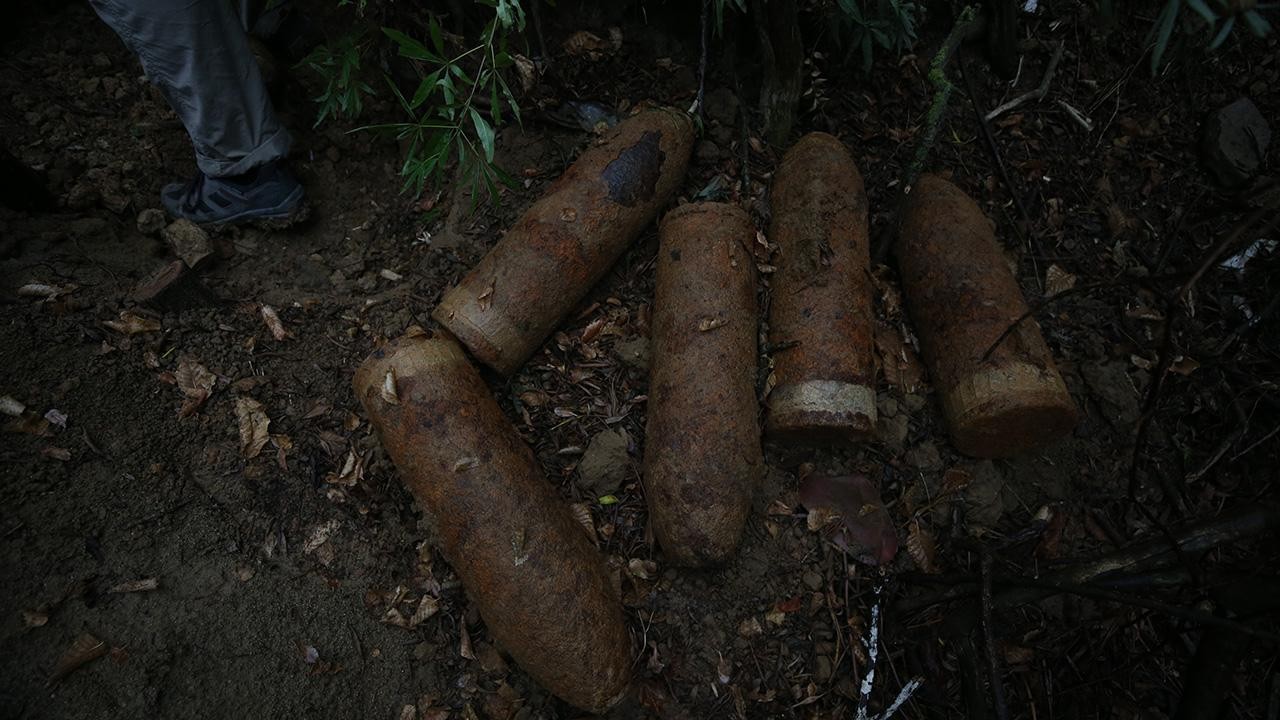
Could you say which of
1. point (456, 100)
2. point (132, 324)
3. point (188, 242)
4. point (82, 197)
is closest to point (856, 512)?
point (456, 100)

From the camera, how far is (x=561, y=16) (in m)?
3.12

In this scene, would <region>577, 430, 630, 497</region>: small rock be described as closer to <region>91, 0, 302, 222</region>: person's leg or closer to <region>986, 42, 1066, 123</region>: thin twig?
<region>91, 0, 302, 222</region>: person's leg

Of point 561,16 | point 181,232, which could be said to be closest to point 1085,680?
point 561,16

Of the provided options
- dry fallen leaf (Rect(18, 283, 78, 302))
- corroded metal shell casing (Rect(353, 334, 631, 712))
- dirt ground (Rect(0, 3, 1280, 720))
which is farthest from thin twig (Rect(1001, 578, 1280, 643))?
dry fallen leaf (Rect(18, 283, 78, 302))

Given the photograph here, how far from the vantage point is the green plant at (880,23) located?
2887 millimetres

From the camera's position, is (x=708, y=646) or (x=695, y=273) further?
(x=695, y=273)

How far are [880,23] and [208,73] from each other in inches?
109

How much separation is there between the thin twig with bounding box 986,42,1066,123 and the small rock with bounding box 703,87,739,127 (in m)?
1.35

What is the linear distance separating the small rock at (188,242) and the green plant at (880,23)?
286 centimetres

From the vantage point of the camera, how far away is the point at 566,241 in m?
2.53

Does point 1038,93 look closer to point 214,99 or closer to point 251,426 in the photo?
point 214,99

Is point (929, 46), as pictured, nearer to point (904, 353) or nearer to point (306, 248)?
point (904, 353)

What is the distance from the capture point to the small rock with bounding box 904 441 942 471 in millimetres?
2621

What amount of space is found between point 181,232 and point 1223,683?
12.8ft
